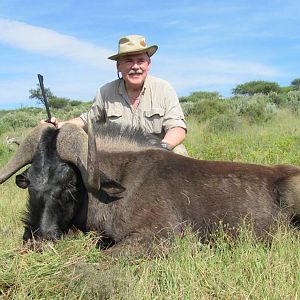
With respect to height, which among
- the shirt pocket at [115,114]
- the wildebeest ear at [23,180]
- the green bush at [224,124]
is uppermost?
the shirt pocket at [115,114]

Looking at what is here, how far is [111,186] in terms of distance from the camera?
4.91m

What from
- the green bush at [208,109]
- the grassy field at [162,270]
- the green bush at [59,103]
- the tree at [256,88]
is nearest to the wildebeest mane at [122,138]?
the grassy field at [162,270]

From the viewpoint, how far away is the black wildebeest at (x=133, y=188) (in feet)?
15.7

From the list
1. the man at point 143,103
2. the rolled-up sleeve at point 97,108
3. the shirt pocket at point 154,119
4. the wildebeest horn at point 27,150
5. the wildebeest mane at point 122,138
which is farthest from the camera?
the rolled-up sleeve at point 97,108

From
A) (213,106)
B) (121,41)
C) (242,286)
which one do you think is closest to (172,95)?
(121,41)

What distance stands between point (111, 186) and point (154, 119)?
7.26 feet

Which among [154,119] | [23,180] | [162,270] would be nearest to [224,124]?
[154,119]

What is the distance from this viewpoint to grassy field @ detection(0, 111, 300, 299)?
3.63 metres

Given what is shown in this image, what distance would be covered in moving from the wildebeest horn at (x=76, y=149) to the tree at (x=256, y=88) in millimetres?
38518

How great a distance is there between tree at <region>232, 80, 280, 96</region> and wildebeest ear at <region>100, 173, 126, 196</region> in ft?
126

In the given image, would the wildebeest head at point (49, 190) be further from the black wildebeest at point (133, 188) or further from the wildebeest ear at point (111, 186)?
the wildebeest ear at point (111, 186)

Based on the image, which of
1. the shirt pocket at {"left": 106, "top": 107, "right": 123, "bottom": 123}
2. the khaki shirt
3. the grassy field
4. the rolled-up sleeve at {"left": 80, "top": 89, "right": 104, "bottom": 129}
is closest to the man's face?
the khaki shirt

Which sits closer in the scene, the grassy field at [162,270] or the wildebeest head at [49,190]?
the grassy field at [162,270]

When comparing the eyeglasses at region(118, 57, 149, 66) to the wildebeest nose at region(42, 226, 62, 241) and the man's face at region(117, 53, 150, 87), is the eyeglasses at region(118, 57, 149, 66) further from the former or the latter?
the wildebeest nose at region(42, 226, 62, 241)
